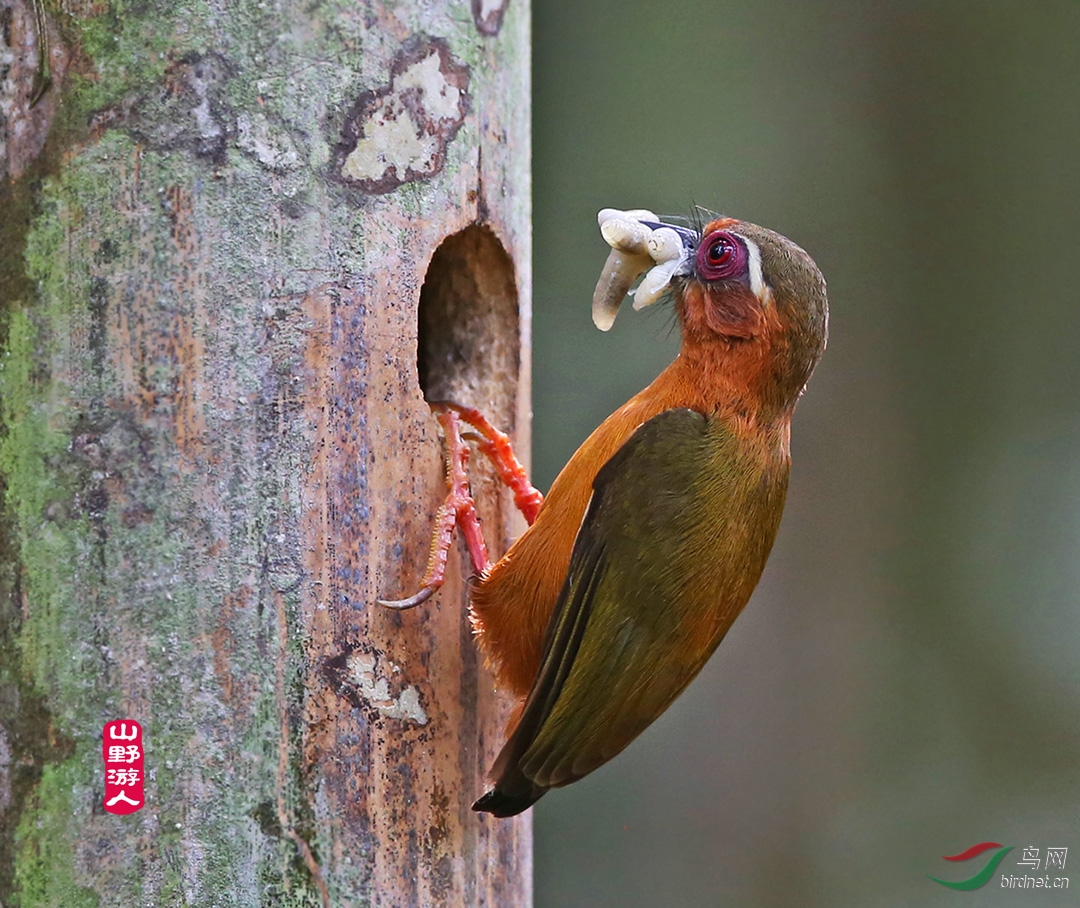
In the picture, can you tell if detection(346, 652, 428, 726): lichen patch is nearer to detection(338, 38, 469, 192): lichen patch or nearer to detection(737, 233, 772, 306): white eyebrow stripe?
detection(338, 38, 469, 192): lichen patch

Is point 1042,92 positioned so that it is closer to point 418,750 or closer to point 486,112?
point 486,112

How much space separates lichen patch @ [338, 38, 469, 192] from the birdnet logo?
3.67 meters

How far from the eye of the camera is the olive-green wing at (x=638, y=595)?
2.27 meters

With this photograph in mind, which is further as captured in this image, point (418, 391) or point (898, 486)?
point (898, 486)

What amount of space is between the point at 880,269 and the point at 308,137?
3.66 metres

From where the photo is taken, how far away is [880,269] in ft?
17.2

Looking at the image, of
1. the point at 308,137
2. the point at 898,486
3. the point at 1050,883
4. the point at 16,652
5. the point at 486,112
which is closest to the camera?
the point at 16,652

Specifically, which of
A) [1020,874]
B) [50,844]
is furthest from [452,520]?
[1020,874]

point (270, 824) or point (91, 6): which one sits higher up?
point (91, 6)

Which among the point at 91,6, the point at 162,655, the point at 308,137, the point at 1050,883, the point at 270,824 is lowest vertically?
the point at 1050,883

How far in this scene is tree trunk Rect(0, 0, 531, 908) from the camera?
6.36 feet

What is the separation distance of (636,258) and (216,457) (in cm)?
101

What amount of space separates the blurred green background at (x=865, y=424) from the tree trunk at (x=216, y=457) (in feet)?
8.57

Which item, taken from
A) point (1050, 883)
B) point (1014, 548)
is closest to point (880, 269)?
point (1014, 548)
